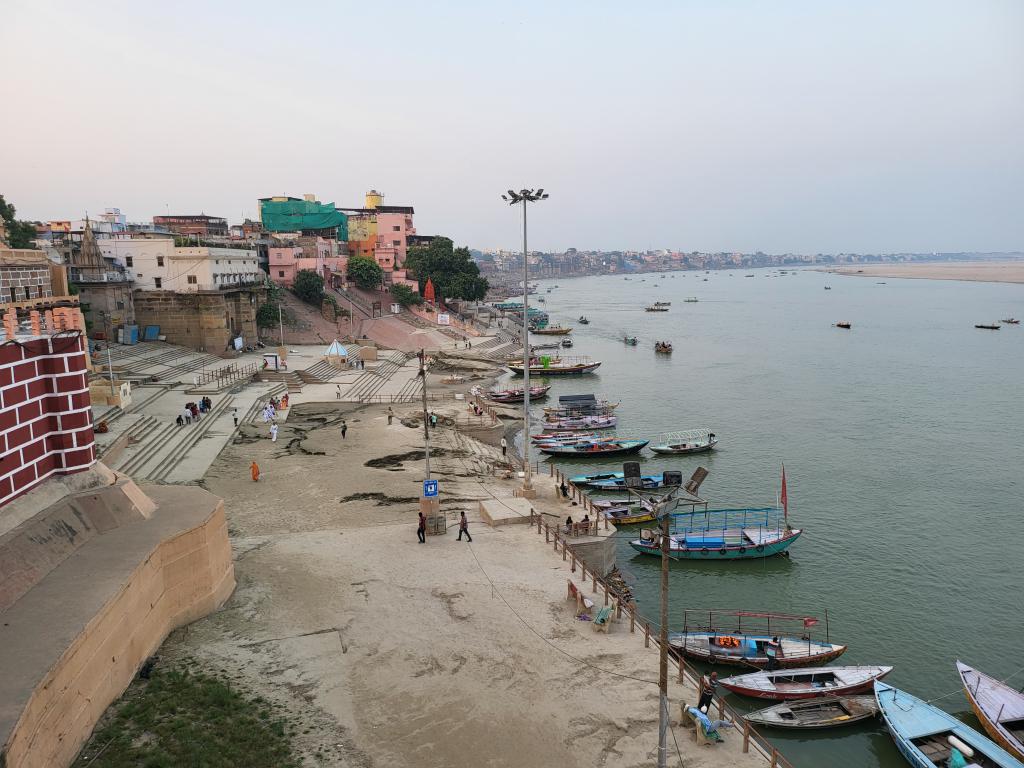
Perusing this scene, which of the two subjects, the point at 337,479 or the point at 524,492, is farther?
the point at 337,479

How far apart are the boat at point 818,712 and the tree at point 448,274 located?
69.4 metres

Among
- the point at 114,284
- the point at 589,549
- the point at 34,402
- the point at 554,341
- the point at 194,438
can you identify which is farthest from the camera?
the point at 554,341

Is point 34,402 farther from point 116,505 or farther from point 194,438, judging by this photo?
point 194,438

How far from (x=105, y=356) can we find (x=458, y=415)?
2029cm

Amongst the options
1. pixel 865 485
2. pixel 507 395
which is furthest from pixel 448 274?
pixel 865 485

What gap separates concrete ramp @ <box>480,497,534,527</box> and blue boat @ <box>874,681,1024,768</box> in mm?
10190

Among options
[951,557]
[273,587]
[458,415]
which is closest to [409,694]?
[273,587]

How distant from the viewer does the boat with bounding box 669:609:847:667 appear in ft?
59.0

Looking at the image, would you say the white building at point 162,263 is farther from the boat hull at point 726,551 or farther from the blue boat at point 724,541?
the boat hull at point 726,551

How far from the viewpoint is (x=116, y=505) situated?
606 inches

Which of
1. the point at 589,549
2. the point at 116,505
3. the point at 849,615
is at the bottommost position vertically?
the point at 849,615

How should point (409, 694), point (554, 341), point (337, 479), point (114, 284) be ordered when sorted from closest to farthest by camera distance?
point (409, 694), point (337, 479), point (114, 284), point (554, 341)

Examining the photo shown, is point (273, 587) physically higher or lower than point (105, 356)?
lower

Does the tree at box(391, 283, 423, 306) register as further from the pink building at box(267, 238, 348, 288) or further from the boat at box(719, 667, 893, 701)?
the boat at box(719, 667, 893, 701)
